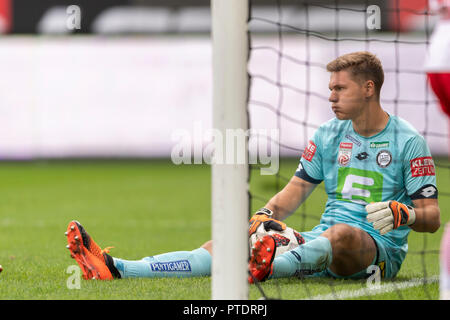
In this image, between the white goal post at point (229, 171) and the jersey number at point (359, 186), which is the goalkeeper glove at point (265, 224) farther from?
the white goal post at point (229, 171)

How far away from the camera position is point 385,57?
13750 millimetres

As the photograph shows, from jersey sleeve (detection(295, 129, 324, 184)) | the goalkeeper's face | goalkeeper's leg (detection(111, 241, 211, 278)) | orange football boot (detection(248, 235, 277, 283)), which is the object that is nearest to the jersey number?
jersey sleeve (detection(295, 129, 324, 184))

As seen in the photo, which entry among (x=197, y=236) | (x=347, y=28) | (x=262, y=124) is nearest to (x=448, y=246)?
(x=197, y=236)

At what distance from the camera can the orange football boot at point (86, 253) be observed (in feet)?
11.7

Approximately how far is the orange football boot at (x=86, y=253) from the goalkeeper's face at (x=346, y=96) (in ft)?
4.54

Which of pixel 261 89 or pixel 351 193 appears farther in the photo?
pixel 261 89

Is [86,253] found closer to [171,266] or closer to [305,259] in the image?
[171,266]

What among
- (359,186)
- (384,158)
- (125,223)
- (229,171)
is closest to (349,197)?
(359,186)

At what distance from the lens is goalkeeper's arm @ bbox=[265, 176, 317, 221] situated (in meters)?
3.96

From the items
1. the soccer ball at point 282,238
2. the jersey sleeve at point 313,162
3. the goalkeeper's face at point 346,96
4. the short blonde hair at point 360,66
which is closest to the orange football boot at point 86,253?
the soccer ball at point 282,238

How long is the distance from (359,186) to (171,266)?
3.46 ft

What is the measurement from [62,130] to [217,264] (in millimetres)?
11875

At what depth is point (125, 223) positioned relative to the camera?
6973 millimetres
